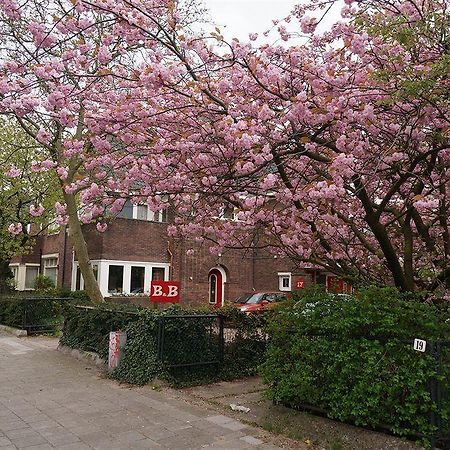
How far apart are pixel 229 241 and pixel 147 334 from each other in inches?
96.4

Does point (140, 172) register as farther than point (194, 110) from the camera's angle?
Yes

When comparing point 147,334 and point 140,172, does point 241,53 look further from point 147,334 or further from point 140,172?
point 147,334

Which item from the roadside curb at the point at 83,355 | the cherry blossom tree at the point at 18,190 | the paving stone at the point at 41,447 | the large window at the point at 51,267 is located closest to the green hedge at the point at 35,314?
the roadside curb at the point at 83,355

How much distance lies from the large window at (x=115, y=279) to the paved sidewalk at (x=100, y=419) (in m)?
12.2

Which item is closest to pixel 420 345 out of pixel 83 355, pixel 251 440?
pixel 251 440

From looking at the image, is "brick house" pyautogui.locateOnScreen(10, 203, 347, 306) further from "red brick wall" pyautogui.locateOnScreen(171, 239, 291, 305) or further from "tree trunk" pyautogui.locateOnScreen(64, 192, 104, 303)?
"tree trunk" pyautogui.locateOnScreen(64, 192, 104, 303)

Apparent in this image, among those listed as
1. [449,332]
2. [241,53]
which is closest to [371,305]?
[449,332]

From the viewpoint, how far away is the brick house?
2170 centimetres

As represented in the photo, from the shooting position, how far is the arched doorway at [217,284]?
2570 centimetres

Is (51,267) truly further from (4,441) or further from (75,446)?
(75,446)

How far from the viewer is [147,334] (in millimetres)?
8758

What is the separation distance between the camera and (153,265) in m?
22.9

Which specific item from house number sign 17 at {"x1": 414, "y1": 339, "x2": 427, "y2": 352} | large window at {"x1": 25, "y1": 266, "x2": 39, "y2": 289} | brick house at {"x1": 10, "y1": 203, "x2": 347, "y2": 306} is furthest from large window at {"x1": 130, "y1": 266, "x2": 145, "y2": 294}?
house number sign 17 at {"x1": 414, "y1": 339, "x2": 427, "y2": 352}

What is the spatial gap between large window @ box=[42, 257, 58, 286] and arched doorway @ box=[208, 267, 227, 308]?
8.20 metres
